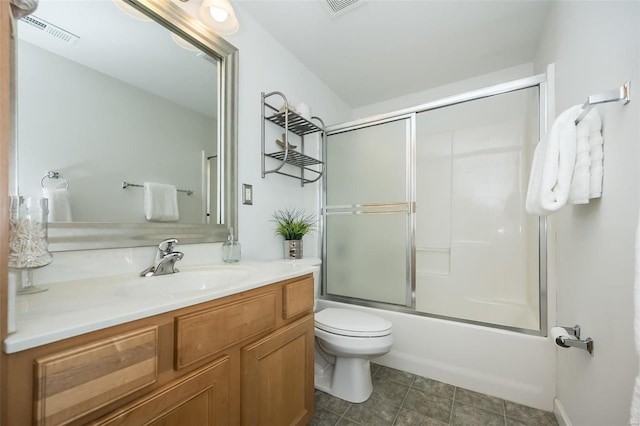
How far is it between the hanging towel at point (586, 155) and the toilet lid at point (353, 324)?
3.45 ft

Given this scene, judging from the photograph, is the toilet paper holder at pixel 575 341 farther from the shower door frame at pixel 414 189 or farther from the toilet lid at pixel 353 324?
the toilet lid at pixel 353 324

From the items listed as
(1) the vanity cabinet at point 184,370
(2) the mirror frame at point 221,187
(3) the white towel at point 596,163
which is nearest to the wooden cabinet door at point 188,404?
(1) the vanity cabinet at point 184,370

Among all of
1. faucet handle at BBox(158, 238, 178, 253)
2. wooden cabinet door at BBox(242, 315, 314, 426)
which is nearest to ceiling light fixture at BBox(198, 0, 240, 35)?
faucet handle at BBox(158, 238, 178, 253)

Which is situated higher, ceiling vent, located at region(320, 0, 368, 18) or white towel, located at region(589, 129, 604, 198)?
ceiling vent, located at region(320, 0, 368, 18)

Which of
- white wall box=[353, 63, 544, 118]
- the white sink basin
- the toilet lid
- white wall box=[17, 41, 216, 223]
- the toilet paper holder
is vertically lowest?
the toilet lid

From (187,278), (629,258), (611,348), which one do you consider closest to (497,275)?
(611,348)

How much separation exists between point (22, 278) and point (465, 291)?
103 inches

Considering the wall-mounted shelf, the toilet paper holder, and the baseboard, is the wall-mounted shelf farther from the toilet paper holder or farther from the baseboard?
the baseboard

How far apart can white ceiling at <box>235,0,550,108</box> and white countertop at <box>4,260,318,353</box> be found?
5.33ft

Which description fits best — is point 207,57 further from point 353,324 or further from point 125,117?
point 353,324

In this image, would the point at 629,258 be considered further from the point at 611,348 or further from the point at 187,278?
the point at 187,278

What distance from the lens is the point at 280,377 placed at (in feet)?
3.34

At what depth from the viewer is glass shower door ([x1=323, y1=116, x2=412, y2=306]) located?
78.1 inches

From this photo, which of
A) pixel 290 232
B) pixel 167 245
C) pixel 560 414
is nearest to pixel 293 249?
pixel 290 232
